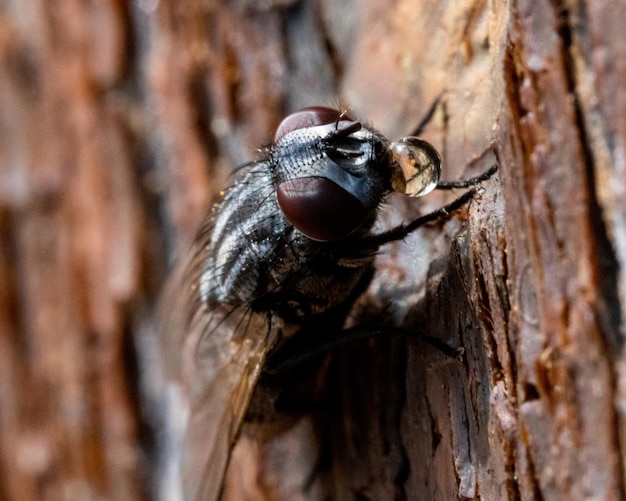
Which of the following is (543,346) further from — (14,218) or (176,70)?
(14,218)

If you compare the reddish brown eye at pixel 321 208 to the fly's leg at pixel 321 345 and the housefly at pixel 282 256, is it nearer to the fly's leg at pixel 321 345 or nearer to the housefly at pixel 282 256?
the housefly at pixel 282 256

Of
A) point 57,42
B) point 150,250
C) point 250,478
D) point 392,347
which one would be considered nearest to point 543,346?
point 392,347

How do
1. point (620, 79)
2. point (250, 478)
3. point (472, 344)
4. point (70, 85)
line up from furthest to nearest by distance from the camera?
point (70, 85), point (250, 478), point (472, 344), point (620, 79)

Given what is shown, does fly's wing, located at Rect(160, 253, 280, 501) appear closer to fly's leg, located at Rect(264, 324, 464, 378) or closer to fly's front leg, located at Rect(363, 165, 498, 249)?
fly's leg, located at Rect(264, 324, 464, 378)

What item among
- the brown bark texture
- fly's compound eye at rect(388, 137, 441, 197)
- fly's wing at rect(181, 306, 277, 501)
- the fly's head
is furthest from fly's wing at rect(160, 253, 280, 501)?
fly's compound eye at rect(388, 137, 441, 197)

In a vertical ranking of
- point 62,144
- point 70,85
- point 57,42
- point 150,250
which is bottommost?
point 150,250

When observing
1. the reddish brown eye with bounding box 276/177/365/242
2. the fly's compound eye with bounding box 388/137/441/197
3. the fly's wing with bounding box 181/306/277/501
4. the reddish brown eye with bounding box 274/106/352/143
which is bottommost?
the fly's wing with bounding box 181/306/277/501

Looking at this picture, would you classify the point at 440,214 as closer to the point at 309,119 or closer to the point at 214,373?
the point at 309,119
